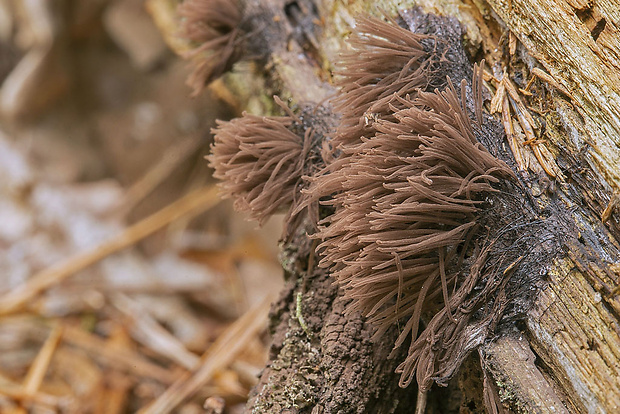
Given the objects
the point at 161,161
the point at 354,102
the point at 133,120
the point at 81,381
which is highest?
the point at 354,102

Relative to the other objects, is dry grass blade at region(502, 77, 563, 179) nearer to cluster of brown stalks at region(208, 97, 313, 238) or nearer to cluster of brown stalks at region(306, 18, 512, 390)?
cluster of brown stalks at region(306, 18, 512, 390)

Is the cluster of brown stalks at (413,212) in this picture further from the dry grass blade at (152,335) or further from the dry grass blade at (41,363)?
the dry grass blade at (41,363)

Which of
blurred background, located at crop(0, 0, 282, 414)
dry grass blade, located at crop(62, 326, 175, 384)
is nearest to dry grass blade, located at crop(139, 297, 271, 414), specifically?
blurred background, located at crop(0, 0, 282, 414)

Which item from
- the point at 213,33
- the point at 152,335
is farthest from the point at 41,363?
the point at 213,33

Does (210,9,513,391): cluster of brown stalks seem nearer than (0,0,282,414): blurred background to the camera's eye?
Yes

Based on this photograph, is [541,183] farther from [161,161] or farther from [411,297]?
[161,161]

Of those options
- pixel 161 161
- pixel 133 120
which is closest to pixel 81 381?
pixel 161 161
